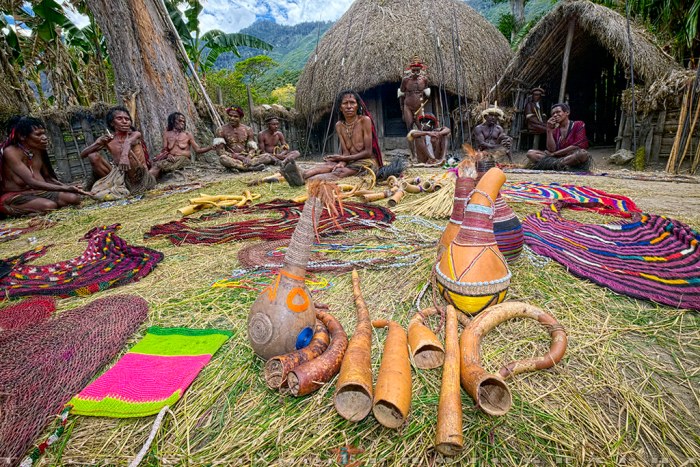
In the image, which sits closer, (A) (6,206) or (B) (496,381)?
(B) (496,381)

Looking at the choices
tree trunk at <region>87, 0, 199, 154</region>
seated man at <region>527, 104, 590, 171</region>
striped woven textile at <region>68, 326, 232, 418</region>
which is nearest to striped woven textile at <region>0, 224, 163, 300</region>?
striped woven textile at <region>68, 326, 232, 418</region>

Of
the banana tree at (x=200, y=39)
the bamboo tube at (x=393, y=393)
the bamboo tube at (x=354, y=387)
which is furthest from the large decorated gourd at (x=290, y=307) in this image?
the banana tree at (x=200, y=39)

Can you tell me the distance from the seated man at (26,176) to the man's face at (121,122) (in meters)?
1.07

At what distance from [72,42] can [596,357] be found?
20245 millimetres

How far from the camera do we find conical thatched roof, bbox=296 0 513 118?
36.3ft

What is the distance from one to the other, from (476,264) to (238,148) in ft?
28.6

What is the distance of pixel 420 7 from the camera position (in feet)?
40.4

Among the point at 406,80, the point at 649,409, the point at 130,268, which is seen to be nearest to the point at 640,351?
the point at 649,409

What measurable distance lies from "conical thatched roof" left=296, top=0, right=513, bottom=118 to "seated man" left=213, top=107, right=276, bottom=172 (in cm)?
451

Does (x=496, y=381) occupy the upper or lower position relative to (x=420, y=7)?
lower

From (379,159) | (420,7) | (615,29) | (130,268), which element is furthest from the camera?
(420,7)

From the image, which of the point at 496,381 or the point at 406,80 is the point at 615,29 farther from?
the point at 496,381

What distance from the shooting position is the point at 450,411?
88 centimetres

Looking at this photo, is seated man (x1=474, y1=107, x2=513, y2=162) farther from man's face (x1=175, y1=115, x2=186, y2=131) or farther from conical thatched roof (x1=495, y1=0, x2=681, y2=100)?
man's face (x1=175, y1=115, x2=186, y2=131)
